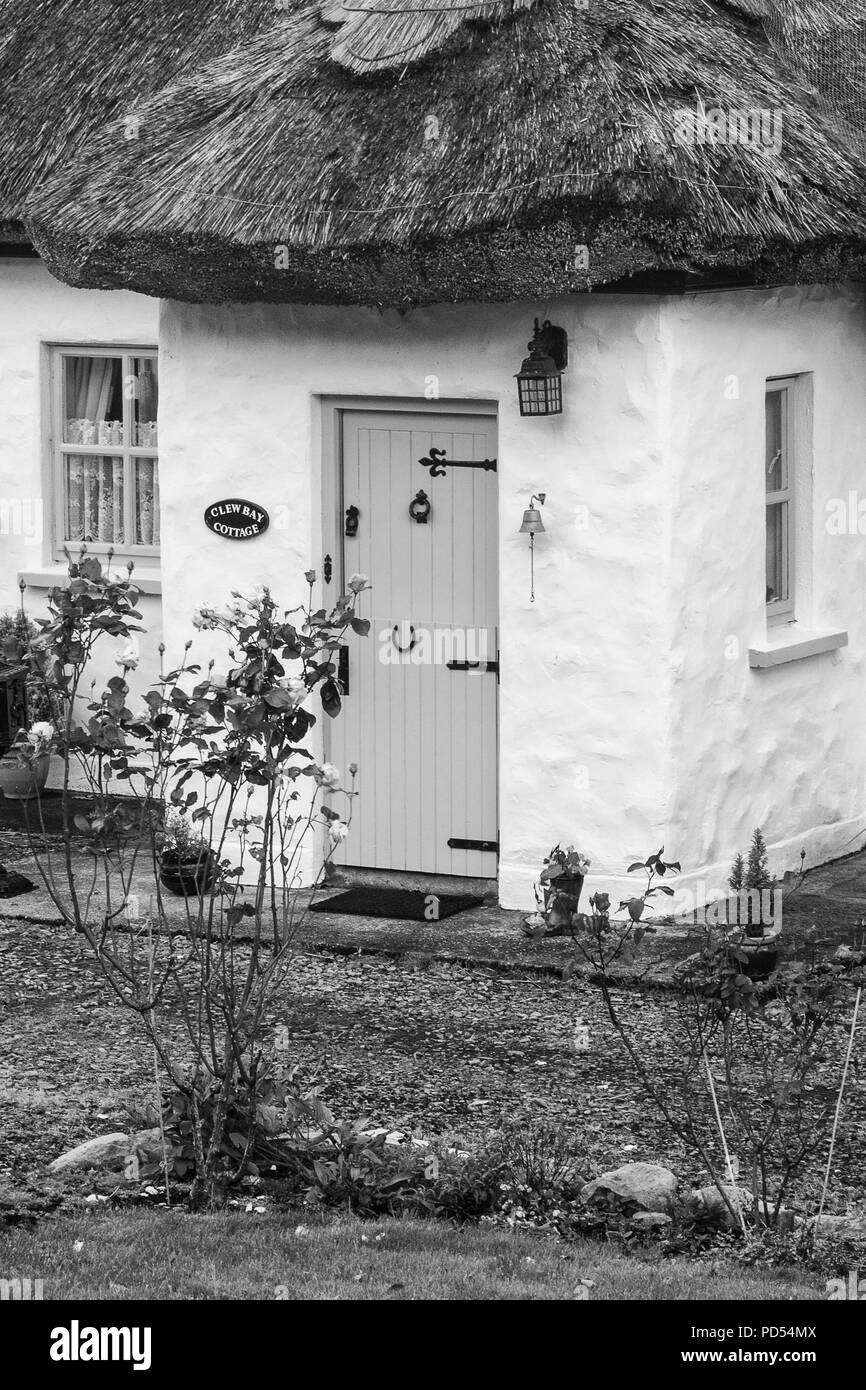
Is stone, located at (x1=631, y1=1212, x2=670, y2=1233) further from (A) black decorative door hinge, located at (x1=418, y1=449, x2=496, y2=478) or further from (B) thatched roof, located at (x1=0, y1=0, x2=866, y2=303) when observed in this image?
(A) black decorative door hinge, located at (x1=418, y1=449, x2=496, y2=478)

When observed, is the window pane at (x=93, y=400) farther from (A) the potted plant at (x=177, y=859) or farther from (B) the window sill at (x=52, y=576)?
(A) the potted plant at (x=177, y=859)

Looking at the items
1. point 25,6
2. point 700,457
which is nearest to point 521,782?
point 700,457

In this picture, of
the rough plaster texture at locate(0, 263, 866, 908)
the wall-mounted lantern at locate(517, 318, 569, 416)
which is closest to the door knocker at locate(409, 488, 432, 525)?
the rough plaster texture at locate(0, 263, 866, 908)

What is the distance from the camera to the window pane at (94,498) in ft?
40.0

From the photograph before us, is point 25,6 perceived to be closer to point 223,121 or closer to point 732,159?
point 223,121

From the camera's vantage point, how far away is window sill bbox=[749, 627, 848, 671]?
979 cm

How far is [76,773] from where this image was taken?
40.0 feet

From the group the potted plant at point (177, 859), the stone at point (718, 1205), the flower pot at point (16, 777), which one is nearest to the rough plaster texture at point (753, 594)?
the potted plant at point (177, 859)

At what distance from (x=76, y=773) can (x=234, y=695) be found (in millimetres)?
6295

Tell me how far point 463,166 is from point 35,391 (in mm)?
4087

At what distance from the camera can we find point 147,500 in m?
12.1

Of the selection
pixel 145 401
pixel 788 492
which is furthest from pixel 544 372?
pixel 145 401

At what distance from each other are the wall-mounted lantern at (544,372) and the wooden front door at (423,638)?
1.58 ft

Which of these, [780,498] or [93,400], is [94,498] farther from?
[780,498]
